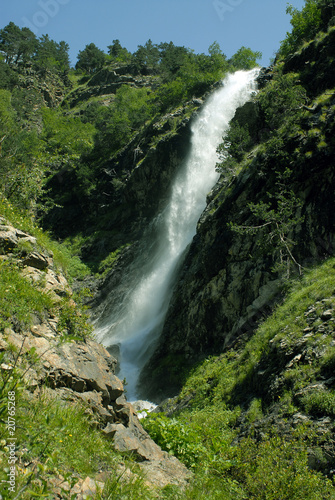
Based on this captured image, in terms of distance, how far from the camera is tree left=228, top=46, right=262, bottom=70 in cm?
4294

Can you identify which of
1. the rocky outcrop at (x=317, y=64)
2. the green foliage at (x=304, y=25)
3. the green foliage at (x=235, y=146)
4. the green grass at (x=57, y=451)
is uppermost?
the green foliage at (x=304, y=25)

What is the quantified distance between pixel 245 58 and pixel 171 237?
104 ft

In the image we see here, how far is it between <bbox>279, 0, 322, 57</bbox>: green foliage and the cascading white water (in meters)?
4.08

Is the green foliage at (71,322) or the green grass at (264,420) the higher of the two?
the green foliage at (71,322)

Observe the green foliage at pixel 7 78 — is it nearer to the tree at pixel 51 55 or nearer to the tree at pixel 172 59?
the tree at pixel 51 55

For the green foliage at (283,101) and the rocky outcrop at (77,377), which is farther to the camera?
the green foliage at (283,101)

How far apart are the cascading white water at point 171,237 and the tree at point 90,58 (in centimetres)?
5844

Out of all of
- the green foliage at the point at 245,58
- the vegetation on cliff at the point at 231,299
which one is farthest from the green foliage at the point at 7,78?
the green foliage at the point at 245,58

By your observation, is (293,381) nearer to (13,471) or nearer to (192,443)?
(192,443)

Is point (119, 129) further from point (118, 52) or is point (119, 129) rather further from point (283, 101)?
point (118, 52)

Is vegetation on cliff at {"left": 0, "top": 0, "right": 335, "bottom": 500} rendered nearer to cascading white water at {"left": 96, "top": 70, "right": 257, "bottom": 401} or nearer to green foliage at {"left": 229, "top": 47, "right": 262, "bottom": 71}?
cascading white water at {"left": 96, "top": 70, "right": 257, "bottom": 401}

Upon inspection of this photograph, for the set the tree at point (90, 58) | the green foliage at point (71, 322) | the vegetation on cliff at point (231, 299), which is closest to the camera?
the vegetation on cliff at point (231, 299)

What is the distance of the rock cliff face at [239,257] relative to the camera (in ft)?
41.4

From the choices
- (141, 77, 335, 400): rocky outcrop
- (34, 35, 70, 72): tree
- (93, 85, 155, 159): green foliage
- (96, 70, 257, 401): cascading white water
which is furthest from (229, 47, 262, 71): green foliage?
(34, 35, 70, 72): tree
